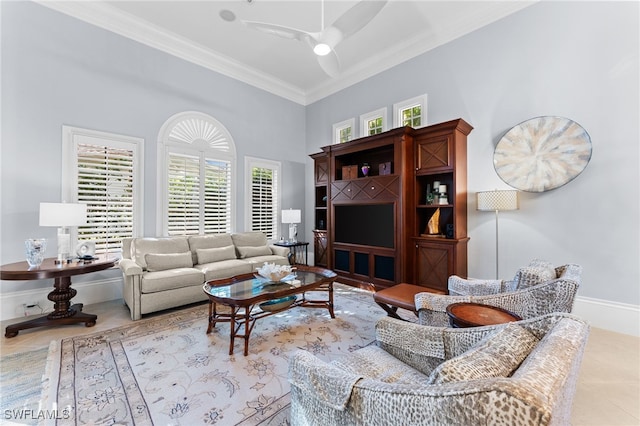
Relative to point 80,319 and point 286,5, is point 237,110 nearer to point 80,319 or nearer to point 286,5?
point 286,5

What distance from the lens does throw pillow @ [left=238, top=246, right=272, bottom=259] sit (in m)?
4.76

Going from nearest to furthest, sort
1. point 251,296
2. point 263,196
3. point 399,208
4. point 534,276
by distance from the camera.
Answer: point 534,276 → point 251,296 → point 399,208 → point 263,196

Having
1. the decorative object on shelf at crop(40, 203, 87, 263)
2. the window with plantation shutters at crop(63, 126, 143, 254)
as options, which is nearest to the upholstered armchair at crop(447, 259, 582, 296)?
the decorative object on shelf at crop(40, 203, 87, 263)

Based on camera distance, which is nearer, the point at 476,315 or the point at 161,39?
the point at 476,315

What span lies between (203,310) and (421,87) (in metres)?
4.90

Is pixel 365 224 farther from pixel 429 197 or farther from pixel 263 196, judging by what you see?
pixel 263 196

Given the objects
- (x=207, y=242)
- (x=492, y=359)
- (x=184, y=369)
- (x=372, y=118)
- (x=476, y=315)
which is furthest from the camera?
(x=372, y=118)

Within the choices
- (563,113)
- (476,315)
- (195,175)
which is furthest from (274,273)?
(563,113)

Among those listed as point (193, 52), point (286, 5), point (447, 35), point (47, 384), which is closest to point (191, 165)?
point (193, 52)

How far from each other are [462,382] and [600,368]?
2.72 meters

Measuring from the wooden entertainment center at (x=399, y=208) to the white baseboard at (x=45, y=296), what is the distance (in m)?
3.56

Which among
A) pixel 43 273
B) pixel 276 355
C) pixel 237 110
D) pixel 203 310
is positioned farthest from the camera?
pixel 237 110

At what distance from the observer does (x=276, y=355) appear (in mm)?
2469

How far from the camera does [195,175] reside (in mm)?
4855
